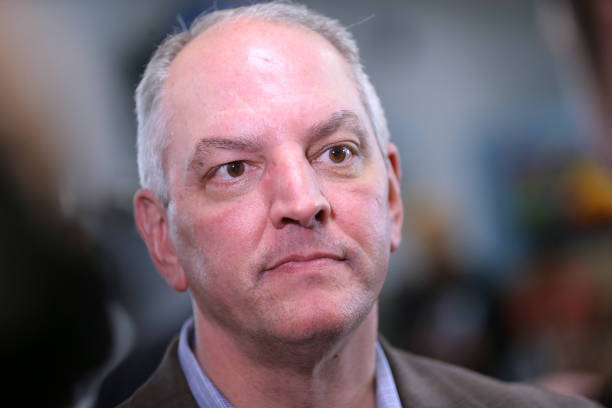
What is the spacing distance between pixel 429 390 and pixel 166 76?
32.6 inches

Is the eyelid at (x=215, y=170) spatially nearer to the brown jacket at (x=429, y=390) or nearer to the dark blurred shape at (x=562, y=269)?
the brown jacket at (x=429, y=390)

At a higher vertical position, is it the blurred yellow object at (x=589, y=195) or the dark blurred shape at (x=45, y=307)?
the dark blurred shape at (x=45, y=307)

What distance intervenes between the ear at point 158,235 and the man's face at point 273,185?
0.12 ft

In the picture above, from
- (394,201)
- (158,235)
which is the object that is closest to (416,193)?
(394,201)

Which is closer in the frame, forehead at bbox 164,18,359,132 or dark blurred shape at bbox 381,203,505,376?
forehead at bbox 164,18,359,132

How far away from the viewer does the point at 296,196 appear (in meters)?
1.12

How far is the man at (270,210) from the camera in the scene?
1139 mm

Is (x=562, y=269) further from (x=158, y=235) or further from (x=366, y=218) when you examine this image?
(x=158, y=235)

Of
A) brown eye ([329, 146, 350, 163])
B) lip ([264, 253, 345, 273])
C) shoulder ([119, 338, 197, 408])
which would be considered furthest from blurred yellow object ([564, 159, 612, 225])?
shoulder ([119, 338, 197, 408])

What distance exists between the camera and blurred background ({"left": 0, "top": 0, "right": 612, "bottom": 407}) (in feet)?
4.76

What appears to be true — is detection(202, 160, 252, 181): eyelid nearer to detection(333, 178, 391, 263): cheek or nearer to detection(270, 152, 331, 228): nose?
detection(270, 152, 331, 228): nose

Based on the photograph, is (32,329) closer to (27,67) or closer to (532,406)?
(27,67)

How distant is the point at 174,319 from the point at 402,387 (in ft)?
1.78

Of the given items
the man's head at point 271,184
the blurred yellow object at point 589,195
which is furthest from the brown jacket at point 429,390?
the blurred yellow object at point 589,195
